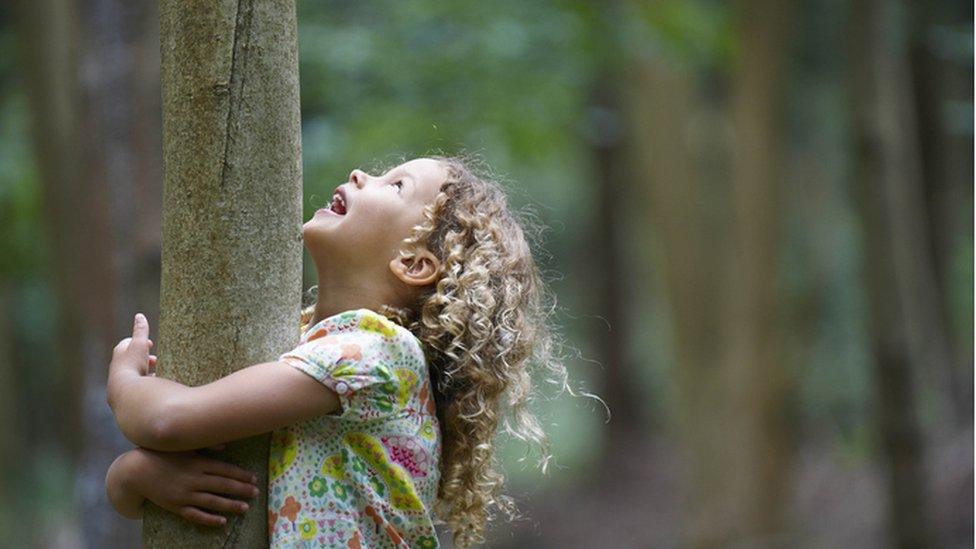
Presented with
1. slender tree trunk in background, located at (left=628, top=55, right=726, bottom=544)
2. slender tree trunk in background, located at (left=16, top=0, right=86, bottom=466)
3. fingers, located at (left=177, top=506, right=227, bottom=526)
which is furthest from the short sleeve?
slender tree trunk in background, located at (left=628, top=55, right=726, bottom=544)

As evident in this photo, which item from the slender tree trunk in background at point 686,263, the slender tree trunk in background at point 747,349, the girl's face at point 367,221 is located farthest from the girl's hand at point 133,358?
the slender tree trunk in background at point 686,263

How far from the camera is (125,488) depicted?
221 cm

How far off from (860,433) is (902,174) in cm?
948

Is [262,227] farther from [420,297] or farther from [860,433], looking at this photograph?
[860,433]

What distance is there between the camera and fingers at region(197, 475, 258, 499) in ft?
7.00

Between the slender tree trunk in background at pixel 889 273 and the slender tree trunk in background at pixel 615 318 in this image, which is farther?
the slender tree trunk in background at pixel 615 318

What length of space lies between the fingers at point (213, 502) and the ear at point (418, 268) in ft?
1.90

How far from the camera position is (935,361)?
35.9ft

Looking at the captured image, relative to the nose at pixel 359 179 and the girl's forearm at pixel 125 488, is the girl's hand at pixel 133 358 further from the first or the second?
the nose at pixel 359 179

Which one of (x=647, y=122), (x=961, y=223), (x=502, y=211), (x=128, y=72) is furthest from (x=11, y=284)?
(x=502, y=211)

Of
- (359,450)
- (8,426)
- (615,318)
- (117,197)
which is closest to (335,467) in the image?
(359,450)

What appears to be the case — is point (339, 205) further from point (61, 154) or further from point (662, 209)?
point (662, 209)

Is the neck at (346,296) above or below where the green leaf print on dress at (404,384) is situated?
above

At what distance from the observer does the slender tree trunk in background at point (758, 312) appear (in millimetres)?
11008
